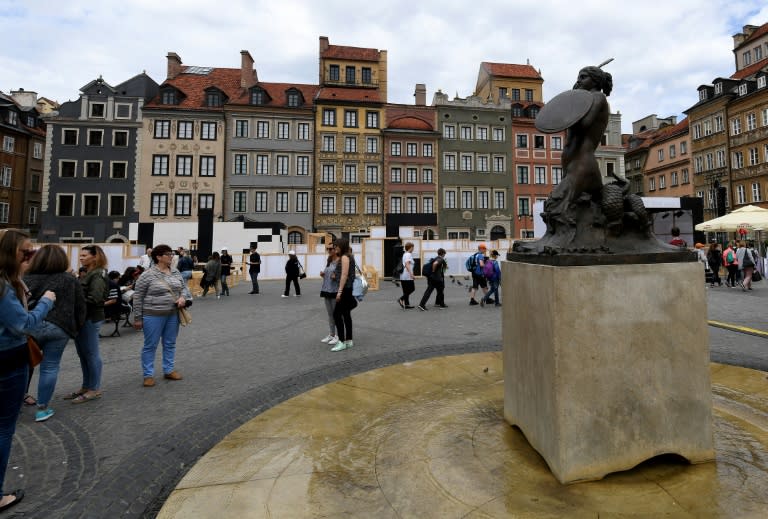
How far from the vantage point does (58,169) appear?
32.6 metres

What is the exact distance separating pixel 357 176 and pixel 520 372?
34.2 meters

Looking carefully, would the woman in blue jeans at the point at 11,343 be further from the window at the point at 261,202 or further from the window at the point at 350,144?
the window at the point at 350,144

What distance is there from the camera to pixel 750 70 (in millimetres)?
34469

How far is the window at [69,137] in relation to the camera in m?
32.6

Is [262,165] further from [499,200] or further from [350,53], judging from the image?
[499,200]

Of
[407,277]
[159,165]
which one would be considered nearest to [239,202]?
[159,165]

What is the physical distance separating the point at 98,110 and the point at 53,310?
125ft

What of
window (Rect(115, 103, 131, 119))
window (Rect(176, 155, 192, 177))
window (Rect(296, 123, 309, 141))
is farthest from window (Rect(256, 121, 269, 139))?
window (Rect(115, 103, 131, 119))

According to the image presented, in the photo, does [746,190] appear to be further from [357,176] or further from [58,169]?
[58,169]

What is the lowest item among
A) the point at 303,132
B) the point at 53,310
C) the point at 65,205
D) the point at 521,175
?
the point at 53,310

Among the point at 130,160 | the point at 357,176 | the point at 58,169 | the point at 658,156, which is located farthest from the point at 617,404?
the point at 658,156

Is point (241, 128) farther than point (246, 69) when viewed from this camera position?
No

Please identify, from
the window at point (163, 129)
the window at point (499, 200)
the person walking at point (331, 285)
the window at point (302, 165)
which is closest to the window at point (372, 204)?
the window at point (302, 165)

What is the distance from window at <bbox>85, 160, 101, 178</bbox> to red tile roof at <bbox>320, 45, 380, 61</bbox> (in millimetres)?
21366
